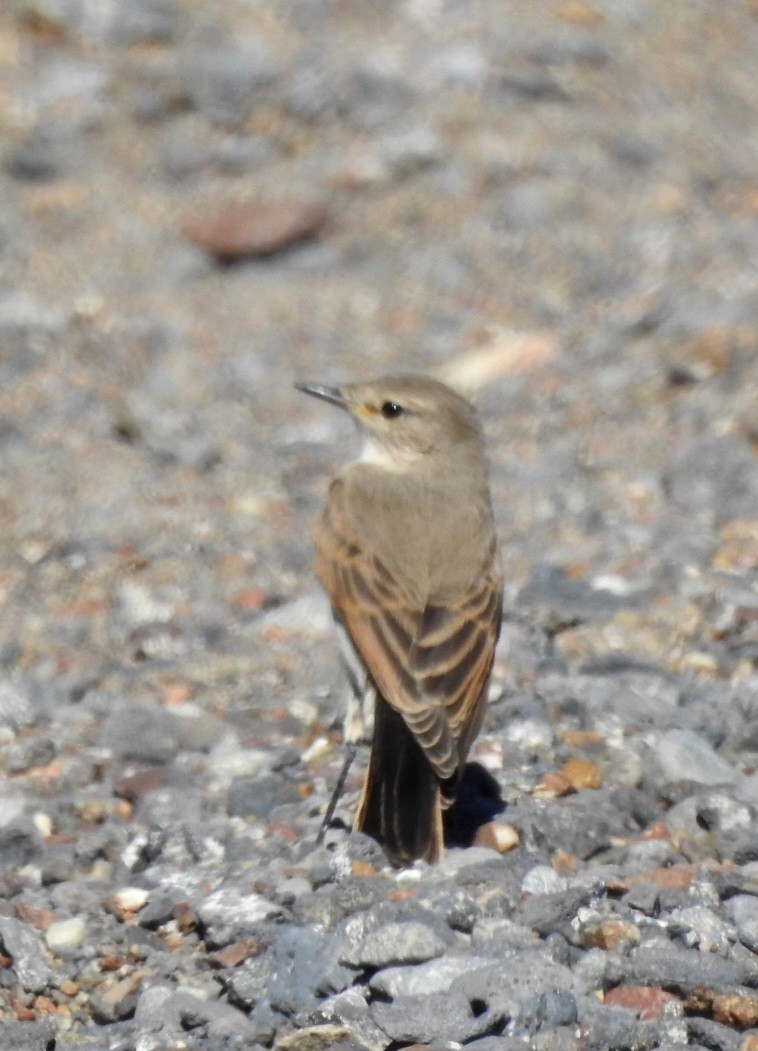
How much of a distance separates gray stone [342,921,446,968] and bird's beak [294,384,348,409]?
3.08 meters

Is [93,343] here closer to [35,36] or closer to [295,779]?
[35,36]

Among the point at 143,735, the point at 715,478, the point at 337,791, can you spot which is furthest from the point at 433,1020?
the point at 715,478

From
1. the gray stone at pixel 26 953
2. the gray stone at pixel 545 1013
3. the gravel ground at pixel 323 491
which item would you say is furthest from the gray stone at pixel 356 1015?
the gray stone at pixel 26 953

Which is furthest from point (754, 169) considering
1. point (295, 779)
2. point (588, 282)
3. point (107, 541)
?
point (295, 779)

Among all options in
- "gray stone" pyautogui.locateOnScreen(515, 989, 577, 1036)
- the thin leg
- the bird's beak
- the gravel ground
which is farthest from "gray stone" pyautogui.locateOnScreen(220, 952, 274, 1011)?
the bird's beak

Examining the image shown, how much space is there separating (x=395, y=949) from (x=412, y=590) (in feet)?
6.13

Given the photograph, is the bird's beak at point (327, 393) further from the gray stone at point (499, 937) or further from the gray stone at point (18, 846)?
the gray stone at point (499, 937)

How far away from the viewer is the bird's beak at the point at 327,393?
7.79 metres

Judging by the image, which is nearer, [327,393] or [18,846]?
[18,846]

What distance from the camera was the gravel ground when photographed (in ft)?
17.3

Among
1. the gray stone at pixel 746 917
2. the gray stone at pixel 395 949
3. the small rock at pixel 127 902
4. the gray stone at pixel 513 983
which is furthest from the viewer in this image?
the small rock at pixel 127 902

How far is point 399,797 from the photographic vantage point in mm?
6086

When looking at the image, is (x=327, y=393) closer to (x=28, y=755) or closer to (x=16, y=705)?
(x=16, y=705)

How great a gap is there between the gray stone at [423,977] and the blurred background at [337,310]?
218 cm
